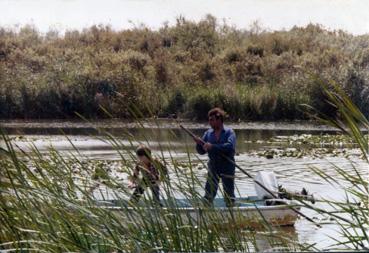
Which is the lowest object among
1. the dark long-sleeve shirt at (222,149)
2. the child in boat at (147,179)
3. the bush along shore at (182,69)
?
the child in boat at (147,179)

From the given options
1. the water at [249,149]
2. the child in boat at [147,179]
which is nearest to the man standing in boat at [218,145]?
the water at [249,149]

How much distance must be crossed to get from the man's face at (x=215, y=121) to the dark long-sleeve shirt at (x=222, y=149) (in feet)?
0.23

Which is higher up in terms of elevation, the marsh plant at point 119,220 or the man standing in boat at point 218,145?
the man standing in boat at point 218,145

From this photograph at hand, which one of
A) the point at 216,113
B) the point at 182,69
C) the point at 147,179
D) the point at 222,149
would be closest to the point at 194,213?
the point at 147,179

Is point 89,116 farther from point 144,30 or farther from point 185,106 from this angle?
point 144,30

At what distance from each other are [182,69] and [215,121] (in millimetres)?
27911

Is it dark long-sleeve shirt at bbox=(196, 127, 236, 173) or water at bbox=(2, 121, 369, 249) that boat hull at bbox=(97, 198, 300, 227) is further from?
dark long-sleeve shirt at bbox=(196, 127, 236, 173)

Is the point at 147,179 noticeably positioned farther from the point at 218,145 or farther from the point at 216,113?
the point at 216,113

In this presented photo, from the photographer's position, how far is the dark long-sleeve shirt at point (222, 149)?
9.49 metres

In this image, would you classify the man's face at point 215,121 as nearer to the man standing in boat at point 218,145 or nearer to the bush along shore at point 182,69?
the man standing in boat at point 218,145

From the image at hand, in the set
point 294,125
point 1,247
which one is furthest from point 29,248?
point 294,125

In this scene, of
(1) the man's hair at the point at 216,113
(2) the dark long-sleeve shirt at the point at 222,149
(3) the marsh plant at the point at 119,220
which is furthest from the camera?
(1) the man's hair at the point at 216,113

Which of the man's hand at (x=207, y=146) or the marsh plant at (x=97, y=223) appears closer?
the marsh plant at (x=97, y=223)

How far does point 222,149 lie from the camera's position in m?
9.55
